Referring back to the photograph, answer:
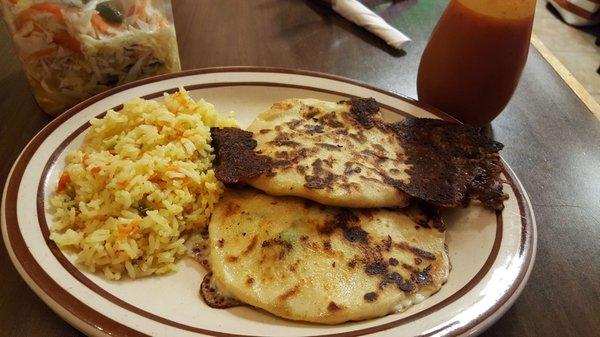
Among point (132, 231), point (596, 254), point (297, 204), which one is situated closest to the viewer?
point (132, 231)

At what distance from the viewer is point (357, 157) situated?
1461 mm

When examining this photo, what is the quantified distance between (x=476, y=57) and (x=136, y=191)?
123 cm

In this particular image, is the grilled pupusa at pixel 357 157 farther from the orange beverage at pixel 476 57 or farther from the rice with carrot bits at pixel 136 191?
the orange beverage at pixel 476 57

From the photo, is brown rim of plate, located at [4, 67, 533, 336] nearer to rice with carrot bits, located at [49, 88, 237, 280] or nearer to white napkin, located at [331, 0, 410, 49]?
rice with carrot bits, located at [49, 88, 237, 280]

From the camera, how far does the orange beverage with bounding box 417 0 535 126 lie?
5.32 ft

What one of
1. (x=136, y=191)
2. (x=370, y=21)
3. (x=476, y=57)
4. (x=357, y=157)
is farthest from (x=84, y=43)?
(x=370, y=21)

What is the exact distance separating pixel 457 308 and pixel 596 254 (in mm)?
698

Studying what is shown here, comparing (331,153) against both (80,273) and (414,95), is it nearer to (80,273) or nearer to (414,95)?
(80,273)

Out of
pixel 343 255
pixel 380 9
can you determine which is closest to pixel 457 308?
pixel 343 255

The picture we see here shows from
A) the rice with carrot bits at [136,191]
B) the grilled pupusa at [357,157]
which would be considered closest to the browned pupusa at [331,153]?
the grilled pupusa at [357,157]

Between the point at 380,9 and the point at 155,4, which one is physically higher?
the point at 155,4

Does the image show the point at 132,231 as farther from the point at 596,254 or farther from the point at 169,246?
the point at 596,254

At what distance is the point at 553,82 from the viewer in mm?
2332

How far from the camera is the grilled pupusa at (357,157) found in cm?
134
